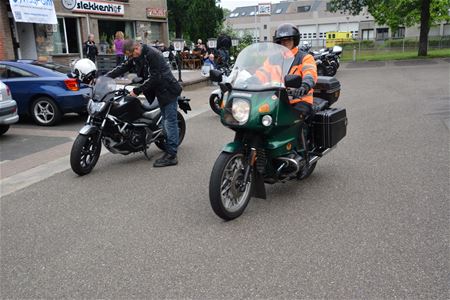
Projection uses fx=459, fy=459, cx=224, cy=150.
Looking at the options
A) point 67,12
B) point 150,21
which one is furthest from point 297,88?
point 150,21

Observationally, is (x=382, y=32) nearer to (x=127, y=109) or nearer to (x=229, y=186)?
(x=127, y=109)

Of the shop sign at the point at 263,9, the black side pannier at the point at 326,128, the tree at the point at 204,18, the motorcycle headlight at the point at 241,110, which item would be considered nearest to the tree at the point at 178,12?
the tree at the point at 204,18

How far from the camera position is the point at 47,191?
18.1ft

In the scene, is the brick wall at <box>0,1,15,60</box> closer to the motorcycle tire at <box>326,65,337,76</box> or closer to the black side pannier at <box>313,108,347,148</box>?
the motorcycle tire at <box>326,65,337,76</box>

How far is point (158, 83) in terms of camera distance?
Result: 20.2 ft

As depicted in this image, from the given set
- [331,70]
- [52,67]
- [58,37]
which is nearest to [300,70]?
[52,67]

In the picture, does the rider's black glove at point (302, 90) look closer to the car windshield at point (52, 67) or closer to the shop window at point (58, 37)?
the car windshield at point (52, 67)

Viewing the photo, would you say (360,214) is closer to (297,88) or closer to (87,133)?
(297,88)

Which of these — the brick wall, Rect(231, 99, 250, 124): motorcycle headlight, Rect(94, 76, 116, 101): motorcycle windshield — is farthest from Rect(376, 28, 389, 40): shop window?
Rect(231, 99, 250, 124): motorcycle headlight

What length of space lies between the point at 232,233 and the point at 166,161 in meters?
2.56

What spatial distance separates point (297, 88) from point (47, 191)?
3225mm

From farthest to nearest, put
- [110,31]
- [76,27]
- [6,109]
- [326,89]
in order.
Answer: [110,31], [76,27], [6,109], [326,89]

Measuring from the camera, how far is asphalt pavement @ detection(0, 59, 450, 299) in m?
3.24

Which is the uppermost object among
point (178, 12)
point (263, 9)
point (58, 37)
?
point (178, 12)
